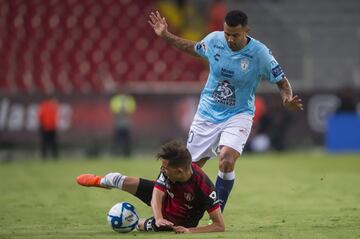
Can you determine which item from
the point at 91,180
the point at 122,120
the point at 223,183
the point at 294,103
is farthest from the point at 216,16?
the point at 91,180

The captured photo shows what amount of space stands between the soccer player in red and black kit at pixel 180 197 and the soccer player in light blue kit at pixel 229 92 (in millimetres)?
1016

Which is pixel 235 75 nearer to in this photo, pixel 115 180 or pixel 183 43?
pixel 183 43

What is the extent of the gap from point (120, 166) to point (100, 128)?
15.7ft

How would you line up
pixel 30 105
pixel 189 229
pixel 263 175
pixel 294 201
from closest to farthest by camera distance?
pixel 189 229, pixel 294 201, pixel 263 175, pixel 30 105

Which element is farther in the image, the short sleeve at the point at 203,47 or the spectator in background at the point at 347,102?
the spectator in background at the point at 347,102

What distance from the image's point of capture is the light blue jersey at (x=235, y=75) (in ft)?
33.3

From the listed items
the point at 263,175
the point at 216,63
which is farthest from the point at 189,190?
the point at 263,175

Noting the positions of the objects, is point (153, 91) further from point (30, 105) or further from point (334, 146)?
point (334, 146)

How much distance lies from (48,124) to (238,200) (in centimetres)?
1195

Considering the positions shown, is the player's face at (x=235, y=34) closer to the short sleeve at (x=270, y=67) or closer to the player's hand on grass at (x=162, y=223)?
the short sleeve at (x=270, y=67)

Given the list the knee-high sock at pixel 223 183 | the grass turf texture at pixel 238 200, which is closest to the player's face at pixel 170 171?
the grass turf texture at pixel 238 200

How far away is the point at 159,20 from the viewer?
1073 centimetres

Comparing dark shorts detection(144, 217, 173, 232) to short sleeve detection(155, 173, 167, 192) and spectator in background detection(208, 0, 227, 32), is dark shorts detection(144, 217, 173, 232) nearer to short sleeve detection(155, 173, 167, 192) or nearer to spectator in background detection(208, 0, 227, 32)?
short sleeve detection(155, 173, 167, 192)

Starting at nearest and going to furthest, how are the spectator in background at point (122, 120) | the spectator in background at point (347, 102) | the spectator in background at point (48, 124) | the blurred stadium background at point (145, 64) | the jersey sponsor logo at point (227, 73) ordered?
the jersey sponsor logo at point (227, 73) < the spectator in background at point (48, 124) < the spectator in background at point (122, 120) < the spectator in background at point (347, 102) < the blurred stadium background at point (145, 64)
